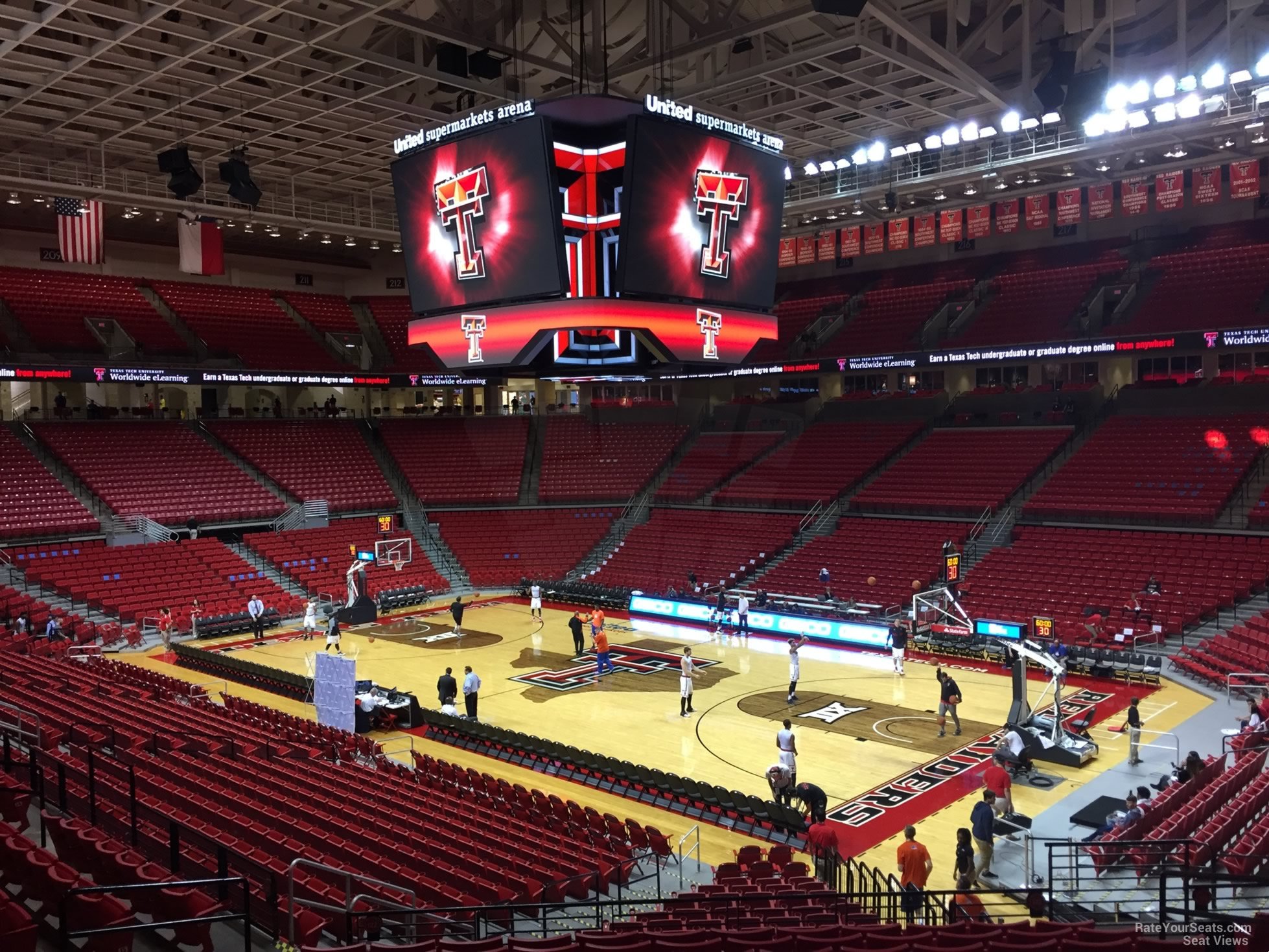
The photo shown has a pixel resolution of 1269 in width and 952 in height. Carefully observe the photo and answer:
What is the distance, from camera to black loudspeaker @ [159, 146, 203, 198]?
2447 centimetres

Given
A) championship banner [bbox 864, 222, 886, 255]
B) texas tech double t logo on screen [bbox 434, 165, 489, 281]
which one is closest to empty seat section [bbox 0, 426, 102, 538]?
texas tech double t logo on screen [bbox 434, 165, 489, 281]

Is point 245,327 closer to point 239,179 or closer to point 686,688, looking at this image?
point 239,179

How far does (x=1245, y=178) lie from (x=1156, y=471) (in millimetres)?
8505

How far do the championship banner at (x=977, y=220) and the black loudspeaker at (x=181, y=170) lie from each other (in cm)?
2342

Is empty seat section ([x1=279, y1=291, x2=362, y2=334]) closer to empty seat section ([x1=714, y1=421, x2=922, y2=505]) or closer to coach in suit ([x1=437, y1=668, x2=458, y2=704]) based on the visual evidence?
empty seat section ([x1=714, y1=421, x2=922, y2=505])

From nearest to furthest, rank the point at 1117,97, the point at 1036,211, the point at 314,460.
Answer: the point at 1117,97 → the point at 1036,211 → the point at 314,460

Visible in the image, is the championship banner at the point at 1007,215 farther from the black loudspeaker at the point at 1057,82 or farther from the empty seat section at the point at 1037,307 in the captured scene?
the black loudspeaker at the point at 1057,82

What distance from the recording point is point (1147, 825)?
11.5 meters

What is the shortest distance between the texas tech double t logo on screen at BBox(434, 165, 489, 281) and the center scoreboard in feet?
0.08

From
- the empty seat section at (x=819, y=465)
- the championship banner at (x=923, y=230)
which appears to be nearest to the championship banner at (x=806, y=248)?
the championship banner at (x=923, y=230)

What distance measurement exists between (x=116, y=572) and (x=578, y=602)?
14533 millimetres

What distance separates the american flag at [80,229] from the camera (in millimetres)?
25016

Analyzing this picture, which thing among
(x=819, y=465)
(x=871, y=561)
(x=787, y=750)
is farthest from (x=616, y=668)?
(x=819, y=465)

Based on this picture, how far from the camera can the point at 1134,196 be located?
28.6m
